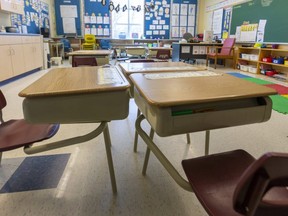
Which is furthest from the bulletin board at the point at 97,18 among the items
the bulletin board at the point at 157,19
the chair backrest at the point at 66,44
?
the bulletin board at the point at 157,19

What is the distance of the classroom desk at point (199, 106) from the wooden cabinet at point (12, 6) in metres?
5.47

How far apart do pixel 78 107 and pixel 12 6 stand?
584 cm

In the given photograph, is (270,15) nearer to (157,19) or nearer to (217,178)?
(157,19)

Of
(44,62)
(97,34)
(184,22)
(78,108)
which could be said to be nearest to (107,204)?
(78,108)

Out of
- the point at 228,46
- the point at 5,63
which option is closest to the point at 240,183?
the point at 5,63

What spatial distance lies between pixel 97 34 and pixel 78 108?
9.45 metres

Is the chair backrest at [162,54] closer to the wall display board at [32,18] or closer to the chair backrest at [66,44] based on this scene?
the wall display board at [32,18]

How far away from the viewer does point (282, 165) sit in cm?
49

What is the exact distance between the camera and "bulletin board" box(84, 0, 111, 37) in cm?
935

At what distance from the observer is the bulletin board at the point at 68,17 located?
918 cm

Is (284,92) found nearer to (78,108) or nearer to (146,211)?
(146,211)

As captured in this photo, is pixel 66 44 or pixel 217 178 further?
pixel 66 44

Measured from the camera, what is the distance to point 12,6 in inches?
213

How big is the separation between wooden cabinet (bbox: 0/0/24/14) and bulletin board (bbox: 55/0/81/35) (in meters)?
3.48
